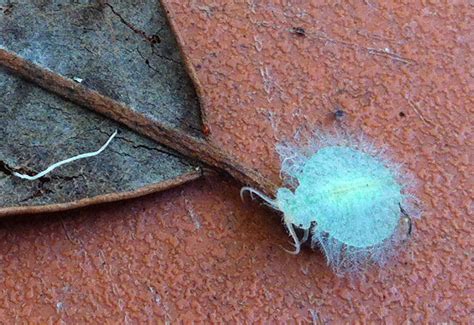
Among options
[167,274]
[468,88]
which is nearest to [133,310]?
[167,274]

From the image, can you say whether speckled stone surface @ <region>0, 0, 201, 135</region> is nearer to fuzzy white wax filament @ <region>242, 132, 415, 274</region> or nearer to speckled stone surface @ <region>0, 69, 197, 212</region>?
speckled stone surface @ <region>0, 69, 197, 212</region>

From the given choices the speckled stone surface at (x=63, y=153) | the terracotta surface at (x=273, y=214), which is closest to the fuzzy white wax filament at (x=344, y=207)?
the terracotta surface at (x=273, y=214)

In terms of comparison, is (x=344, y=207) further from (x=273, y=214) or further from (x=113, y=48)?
(x=113, y=48)

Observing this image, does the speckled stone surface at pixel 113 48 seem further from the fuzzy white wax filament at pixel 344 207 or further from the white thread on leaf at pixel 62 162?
the fuzzy white wax filament at pixel 344 207

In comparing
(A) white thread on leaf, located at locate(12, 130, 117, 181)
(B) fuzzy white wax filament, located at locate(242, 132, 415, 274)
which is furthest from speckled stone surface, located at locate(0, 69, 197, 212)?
(B) fuzzy white wax filament, located at locate(242, 132, 415, 274)

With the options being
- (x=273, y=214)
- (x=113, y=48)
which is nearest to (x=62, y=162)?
(x=113, y=48)
